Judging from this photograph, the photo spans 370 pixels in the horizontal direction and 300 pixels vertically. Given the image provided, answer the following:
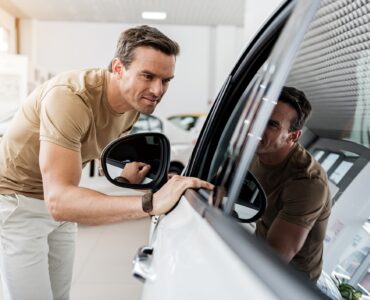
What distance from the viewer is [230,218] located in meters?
0.86

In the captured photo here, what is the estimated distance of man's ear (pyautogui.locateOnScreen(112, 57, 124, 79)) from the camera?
181 cm

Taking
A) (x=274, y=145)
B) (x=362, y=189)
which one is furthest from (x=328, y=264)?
(x=274, y=145)

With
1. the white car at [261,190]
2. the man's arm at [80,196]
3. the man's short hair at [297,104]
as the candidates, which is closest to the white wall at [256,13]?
the man's arm at [80,196]

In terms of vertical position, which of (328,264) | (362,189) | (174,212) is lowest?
(174,212)

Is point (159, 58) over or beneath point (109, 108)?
over

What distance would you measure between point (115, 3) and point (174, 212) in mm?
8680

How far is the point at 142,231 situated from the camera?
190 inches

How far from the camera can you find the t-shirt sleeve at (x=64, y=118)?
1511mm

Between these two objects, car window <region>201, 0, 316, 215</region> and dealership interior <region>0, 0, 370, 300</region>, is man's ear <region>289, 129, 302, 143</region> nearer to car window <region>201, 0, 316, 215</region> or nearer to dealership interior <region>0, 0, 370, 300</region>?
car window <region>201, 0, 316, 215</region>

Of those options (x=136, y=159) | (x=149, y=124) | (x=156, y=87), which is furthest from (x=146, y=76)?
(x=149, y=124)

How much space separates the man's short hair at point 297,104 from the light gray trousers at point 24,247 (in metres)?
1.32

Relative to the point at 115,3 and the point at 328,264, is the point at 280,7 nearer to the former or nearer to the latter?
the point at 328,264

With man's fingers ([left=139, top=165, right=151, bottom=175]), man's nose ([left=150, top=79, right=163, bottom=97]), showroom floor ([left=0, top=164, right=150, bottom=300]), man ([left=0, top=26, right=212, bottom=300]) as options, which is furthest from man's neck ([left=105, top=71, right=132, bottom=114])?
showroom floor ([left=0, top=164, right=150, bottom=300])

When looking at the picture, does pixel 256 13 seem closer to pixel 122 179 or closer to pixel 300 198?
pixel 122 179
